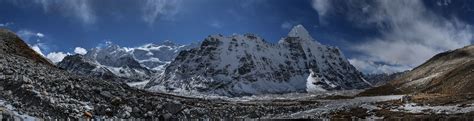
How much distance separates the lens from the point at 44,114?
5181cm

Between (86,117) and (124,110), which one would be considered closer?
(86,117)

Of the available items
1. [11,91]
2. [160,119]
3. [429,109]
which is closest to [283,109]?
[429,109]

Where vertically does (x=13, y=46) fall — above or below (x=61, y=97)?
above

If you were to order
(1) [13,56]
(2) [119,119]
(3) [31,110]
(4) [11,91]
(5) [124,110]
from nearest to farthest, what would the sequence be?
1. (3) [31,110]
2. (4) [11,91]
3. (2) [119,119]
4. (5) [124,110]
5. (1) [13,56]

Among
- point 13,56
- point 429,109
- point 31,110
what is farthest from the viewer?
point 429,109

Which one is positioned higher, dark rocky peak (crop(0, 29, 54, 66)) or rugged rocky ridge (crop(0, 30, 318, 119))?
dark rocky peak (crop(0, 29, 54, 66))

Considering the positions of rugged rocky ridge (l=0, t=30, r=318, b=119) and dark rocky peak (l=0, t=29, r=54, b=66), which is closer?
rugged rocky ridge (l=0, t=30, r=318, b=119)

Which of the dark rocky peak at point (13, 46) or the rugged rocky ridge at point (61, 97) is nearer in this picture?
the rugged rocky ridge at point (61, 97)

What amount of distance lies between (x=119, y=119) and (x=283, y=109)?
63714 millimetres

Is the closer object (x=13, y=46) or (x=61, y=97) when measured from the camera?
(x=61, y=97)

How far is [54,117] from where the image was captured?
52.0 m

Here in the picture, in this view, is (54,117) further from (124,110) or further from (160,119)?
(160,119)

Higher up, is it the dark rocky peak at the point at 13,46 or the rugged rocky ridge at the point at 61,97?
the dark rocky peak at the point at 13,46

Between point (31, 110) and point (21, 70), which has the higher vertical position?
point (21, 70)
